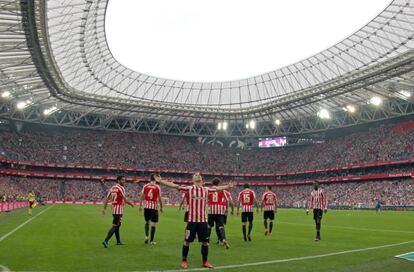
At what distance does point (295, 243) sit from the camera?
52.5 feet

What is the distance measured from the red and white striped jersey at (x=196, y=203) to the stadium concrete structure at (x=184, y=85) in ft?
83.6

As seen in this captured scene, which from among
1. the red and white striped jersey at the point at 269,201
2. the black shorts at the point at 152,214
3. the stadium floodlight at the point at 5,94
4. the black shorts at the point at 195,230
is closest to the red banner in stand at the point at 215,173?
the stadium floodlight at the point at 5,94

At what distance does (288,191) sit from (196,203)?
→ 73186 mm

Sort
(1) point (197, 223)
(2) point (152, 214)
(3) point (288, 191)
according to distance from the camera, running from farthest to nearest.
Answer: (3) point (288, 191) → (2) point (152, 214) → (1) point (197, 223)

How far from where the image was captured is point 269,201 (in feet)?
60.1

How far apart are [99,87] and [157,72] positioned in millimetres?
8979

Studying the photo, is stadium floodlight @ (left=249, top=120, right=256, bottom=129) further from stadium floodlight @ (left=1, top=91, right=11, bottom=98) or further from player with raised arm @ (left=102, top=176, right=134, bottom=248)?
player with raised arm @ (left=102, top=176, right=134, bottom=248)

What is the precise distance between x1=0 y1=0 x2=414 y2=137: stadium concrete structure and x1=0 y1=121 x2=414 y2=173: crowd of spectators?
9.79 feet

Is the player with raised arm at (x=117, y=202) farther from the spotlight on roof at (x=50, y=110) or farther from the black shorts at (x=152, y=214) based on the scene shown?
the spotlight on roof at (x=50, y=110)

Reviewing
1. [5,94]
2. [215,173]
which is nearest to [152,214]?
[5,94]

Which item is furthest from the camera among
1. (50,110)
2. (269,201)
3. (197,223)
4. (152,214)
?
(50,110)

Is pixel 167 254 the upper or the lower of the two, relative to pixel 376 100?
lower

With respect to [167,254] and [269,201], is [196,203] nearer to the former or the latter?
[167,254]

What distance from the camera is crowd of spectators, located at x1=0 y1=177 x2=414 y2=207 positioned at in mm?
59750
